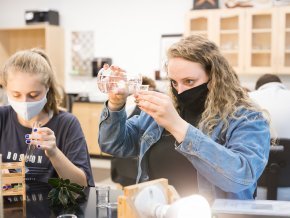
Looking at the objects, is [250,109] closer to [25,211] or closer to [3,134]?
[25,211]

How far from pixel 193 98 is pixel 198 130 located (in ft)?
1.03

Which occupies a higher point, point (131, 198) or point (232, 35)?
point (232, 35)

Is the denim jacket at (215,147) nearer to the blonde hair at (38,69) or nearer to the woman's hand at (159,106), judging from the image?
the woman's hand at (159,106)

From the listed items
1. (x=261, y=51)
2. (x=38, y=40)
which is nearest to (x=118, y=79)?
(x=261, y=51)

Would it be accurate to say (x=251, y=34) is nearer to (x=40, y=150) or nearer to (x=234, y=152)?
(x=40, y=150)

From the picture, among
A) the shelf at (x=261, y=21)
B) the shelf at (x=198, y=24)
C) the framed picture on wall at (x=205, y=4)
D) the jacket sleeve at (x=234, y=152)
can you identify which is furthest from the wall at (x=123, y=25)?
the jacket sleeve at (x=234, y=152)

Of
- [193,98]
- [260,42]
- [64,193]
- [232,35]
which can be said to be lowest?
[64,193]

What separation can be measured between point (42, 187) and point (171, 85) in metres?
0.67

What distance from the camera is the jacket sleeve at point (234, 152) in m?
1.23

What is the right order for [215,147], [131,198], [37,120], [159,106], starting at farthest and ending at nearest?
[37,120] → [215,147] → [159,106] → [131,198]

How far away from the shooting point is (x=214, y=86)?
150cm

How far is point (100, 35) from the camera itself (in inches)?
259

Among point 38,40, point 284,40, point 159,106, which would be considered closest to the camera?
point 159,106

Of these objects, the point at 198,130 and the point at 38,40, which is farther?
the point at 38,40
